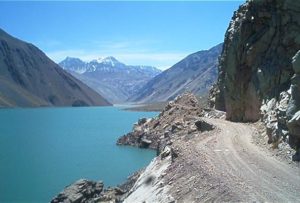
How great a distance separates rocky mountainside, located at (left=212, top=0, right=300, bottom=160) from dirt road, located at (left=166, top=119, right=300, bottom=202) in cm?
227

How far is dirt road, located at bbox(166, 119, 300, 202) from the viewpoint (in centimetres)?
2108

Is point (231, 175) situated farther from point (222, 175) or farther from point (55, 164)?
point (55, 164)

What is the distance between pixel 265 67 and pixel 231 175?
20826 millimetres

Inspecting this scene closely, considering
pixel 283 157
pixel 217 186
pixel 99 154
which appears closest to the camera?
pixel 217 186

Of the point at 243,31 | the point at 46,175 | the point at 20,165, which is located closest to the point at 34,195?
the point at 46,175

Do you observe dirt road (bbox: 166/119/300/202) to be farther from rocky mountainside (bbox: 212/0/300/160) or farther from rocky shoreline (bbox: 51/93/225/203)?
rocky mountainside (bbox: 212/0/300/160)

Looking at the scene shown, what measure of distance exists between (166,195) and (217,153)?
5.74 meters

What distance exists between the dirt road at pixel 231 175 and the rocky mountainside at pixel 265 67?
89.3 inches

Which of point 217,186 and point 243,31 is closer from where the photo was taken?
point 217,186

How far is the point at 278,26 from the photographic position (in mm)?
43000

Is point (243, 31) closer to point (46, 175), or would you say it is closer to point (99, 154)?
point (46, 175)

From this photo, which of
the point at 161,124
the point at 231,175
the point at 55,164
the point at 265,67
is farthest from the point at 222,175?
the point at 161,124

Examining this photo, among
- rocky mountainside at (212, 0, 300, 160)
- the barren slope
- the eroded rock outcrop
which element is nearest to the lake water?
the eroded rock outcrop

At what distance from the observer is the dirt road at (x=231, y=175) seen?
2108 centimetres
